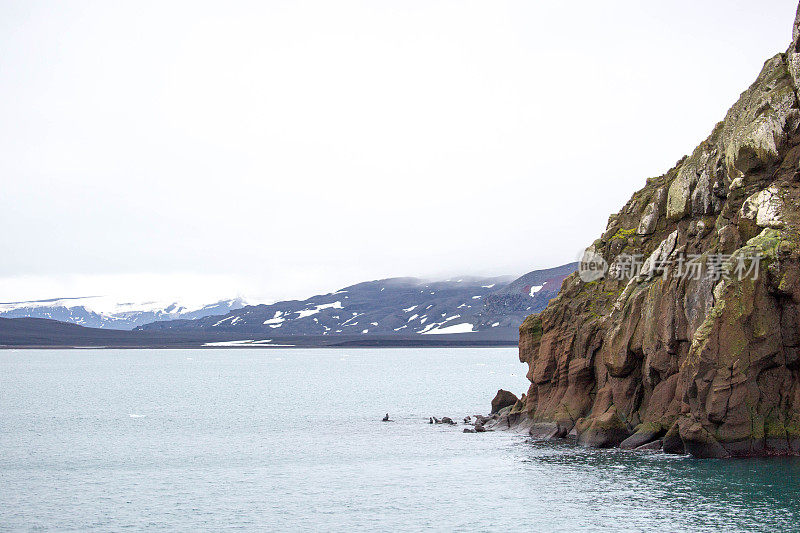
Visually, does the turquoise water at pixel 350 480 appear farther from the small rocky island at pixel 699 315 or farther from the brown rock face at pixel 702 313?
the brown rock face at pixel 702 313

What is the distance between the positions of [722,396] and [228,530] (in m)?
31.2

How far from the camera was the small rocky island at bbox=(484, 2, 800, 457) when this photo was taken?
5256cm

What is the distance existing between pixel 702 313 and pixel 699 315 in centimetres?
31

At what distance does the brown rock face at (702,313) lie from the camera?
52.6 metres

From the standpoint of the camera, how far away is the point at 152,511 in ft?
151

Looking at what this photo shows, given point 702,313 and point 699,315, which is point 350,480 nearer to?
point 699,315

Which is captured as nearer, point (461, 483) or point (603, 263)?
point (461, 483)

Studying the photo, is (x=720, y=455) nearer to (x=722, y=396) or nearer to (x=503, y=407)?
(x=722, y=396)

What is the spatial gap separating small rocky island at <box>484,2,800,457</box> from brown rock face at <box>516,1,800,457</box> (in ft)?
0.29

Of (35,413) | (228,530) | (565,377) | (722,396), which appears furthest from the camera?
(35,413)

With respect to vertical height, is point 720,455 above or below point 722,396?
below

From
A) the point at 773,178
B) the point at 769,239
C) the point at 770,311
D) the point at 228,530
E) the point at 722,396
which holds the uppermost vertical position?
the point at 773,178

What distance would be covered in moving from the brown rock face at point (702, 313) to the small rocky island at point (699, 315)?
3.5 inches

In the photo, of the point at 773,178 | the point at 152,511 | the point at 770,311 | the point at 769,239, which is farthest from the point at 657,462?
the point at 152,511
